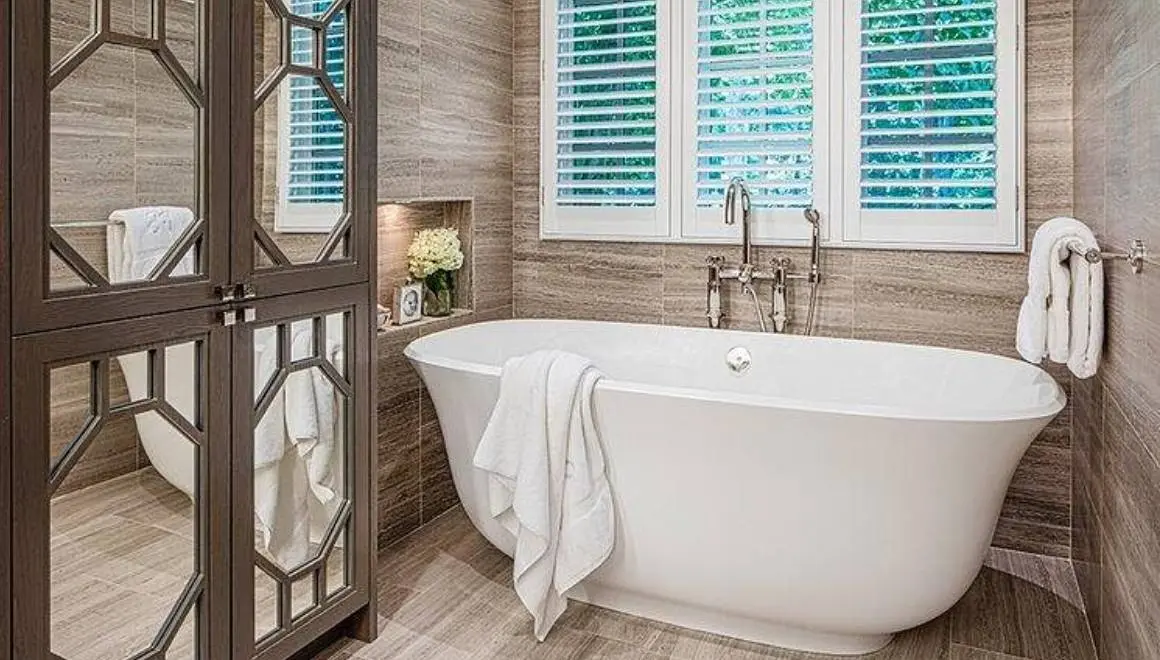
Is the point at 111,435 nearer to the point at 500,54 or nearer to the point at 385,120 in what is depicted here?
the point at 385,120

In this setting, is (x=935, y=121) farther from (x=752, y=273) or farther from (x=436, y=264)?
(x=436, y=264)

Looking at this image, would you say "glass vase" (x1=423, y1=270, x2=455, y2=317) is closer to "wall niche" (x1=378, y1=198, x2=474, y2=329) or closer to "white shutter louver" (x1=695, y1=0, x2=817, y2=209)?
"wall niche" (x1=378, y1=198, x2=474, y2=329)

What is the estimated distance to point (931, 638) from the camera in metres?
2.69

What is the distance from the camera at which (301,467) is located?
7.77 feet

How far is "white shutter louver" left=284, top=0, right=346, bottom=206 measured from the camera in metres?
2.27

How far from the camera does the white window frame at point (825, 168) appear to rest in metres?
3.25

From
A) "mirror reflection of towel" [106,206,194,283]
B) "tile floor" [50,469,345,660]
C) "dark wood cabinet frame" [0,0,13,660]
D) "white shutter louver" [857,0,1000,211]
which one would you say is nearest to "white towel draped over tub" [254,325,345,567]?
"tile floor" [50,469,345,660]

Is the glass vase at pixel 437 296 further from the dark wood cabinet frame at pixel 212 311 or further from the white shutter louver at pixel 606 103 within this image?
the dark wood cabinet frame at pixel 212 311

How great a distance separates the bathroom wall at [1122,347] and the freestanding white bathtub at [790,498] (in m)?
0.20

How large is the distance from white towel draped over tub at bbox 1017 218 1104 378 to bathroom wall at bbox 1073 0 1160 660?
45 mm

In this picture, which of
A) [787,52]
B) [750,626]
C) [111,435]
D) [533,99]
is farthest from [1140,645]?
[533,99]

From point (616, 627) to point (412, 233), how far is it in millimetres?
1738
